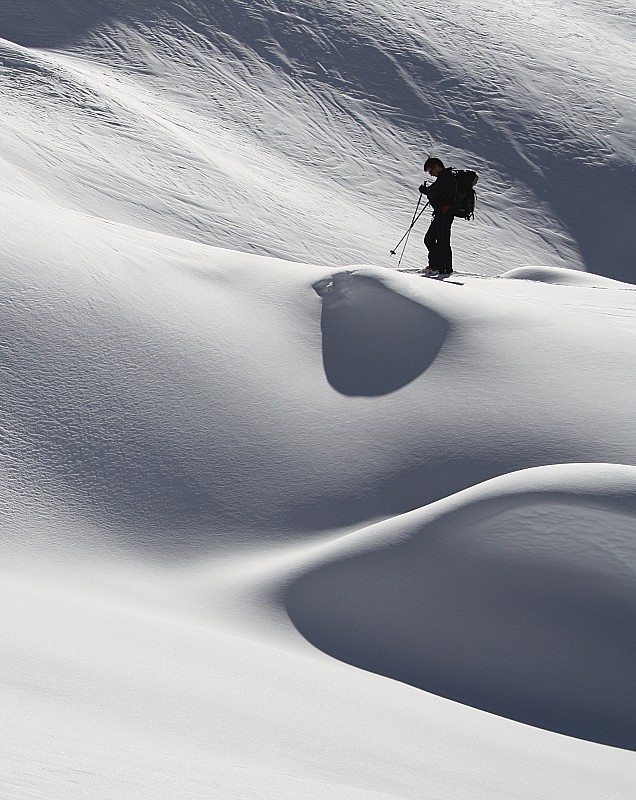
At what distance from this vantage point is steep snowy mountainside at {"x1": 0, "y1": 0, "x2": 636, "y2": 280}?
15.0 metres

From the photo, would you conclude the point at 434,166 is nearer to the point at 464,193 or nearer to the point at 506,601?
the point at 464,193

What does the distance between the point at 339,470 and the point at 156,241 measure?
346 centimetres

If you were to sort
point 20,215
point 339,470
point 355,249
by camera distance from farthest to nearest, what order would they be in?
point 355,249
point 20,215
point 339,470

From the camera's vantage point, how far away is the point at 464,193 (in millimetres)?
9688

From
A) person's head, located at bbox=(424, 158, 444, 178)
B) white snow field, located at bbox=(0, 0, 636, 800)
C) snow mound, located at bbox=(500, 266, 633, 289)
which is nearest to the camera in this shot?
white snow field, located at bbox=(0, 0, 636, 800)

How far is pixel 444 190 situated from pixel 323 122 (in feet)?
33.1

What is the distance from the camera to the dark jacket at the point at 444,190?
9695mm

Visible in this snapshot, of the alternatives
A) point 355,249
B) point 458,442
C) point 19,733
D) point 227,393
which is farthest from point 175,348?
point 355,249

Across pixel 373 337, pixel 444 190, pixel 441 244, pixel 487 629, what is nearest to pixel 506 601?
pixel 487 629

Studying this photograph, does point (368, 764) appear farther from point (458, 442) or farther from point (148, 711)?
point (458, 442)

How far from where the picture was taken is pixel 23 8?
20.3m

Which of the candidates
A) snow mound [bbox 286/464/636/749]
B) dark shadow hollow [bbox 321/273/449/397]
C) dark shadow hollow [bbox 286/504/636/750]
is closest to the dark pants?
dark shadow hollow [bbox 321/273/449/397]

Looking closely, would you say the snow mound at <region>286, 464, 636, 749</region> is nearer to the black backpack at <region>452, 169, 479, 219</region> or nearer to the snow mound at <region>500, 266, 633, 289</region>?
the black backpack at <region>452, 169, 479, 219</region>

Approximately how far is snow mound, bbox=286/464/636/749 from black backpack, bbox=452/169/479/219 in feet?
17.0
